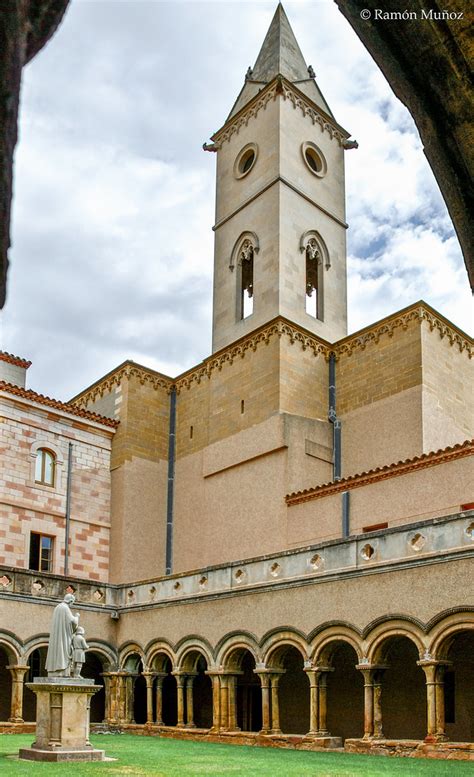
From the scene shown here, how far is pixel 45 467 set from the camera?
1055 inches

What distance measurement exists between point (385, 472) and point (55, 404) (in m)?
10.5

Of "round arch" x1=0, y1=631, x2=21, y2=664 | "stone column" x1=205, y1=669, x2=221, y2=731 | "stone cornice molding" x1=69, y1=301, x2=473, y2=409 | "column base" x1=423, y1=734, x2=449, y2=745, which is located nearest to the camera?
"column base" x1=423, y1=734, x2=449, y2=745

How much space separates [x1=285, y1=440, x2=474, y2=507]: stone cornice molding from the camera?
67.6 ft

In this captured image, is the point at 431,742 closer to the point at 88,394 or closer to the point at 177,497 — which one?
the point at 177,497

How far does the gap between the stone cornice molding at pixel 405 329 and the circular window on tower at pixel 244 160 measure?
782 cm

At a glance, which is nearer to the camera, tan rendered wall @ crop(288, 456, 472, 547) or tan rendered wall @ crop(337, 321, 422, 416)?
tan rendered wall @ crop(288, 456, 472, 547)

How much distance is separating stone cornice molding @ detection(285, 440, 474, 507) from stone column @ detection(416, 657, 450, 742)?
231 inches

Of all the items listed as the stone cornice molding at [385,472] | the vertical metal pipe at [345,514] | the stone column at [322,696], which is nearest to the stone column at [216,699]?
the stone column at [322,696]

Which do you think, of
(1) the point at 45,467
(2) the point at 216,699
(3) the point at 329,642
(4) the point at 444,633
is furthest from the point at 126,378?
(4) the point at 444,633

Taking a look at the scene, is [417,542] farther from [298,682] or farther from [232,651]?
[298,682]

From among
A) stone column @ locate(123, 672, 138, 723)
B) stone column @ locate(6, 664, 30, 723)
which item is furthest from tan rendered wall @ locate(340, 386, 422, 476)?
stone column @ locate(6, 664, 30, 723)

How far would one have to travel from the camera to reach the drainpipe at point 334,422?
25.7 m

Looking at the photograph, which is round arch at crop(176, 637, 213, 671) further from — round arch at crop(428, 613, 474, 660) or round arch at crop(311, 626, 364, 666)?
round arch at crop(428, 613, 474, 660)

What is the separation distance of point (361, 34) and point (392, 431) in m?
21.9
